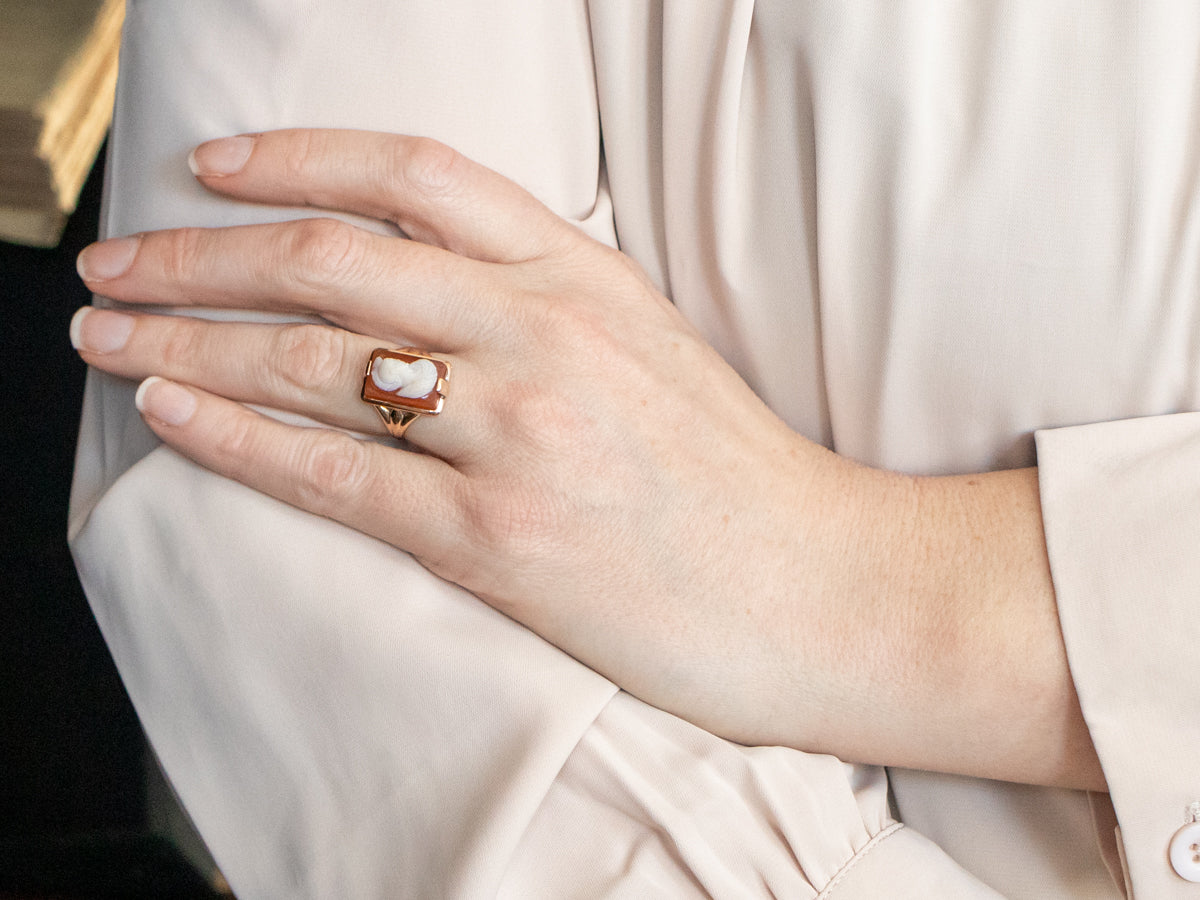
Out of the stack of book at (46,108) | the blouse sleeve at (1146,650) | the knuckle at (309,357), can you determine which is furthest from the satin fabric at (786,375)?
the stack of book at (46,108)

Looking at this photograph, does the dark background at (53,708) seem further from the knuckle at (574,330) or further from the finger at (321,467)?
the knuckle at (574,330)

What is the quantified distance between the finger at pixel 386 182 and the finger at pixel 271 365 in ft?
0.35

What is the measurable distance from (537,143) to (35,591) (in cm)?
99

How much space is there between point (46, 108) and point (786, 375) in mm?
1203

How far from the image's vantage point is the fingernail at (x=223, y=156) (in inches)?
29.5

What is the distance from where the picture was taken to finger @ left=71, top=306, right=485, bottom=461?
72 centimetres

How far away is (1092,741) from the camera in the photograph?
686 millimetres

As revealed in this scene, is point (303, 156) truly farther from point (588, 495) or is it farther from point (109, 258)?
point (588, 495)

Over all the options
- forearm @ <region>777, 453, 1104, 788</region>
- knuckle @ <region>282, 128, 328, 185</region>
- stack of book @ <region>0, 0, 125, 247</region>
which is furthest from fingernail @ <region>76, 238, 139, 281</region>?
stack of book @ <region>0, 0, 125, 247</region>

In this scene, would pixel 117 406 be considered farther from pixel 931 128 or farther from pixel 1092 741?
pixel 1092 741

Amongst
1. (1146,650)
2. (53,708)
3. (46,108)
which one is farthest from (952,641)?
(46,108)

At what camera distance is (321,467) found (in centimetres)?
72

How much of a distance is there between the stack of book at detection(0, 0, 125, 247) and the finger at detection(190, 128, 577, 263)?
826 millimetres

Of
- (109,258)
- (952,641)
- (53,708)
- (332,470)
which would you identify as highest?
(109,258)
